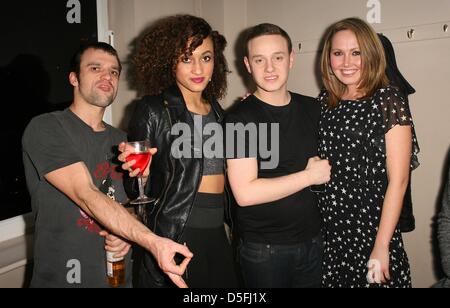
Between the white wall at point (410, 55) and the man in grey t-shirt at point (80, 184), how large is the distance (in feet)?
3.56

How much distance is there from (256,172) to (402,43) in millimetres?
1857

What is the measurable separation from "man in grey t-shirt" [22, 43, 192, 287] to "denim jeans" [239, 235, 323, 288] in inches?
27.7

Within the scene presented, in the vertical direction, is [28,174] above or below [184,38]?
below

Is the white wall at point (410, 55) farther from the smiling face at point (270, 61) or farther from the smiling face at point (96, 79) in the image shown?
the smiling face at point (270, 61)

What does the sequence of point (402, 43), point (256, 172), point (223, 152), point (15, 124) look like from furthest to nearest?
point (402, 43) → point (15, 124) → point (223, 152) → point (256, 172)

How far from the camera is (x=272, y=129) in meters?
1.91

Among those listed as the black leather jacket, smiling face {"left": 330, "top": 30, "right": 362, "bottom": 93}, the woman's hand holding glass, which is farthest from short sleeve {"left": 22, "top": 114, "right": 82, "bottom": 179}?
smiling face {"left": 330, "top": 30, "right": 362, "bottom": 93}

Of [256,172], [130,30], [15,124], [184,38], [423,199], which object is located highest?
[130,30]

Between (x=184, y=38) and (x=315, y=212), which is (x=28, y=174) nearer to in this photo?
(x=184, y=38)

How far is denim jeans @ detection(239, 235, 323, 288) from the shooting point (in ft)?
6.10

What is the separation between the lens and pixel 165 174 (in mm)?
1969

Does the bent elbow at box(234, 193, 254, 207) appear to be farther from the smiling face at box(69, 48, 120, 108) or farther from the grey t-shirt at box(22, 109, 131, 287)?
the smiling face at box(69, 48, 120, 108)

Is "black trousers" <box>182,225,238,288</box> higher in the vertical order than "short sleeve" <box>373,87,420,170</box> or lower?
lower
